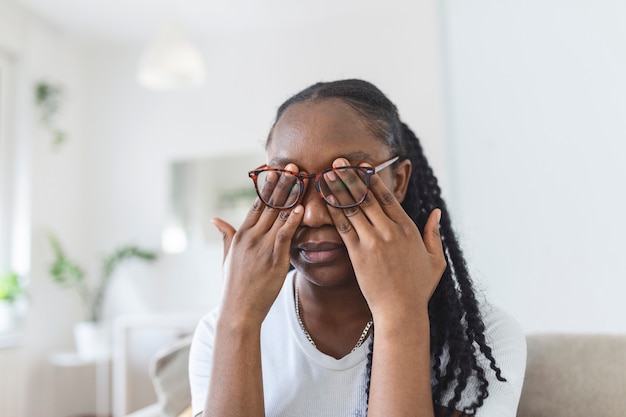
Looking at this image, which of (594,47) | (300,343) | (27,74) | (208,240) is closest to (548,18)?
(594,47)

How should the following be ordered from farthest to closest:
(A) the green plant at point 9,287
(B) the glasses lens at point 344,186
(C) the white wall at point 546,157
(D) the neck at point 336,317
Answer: (A) the green plant at point 9,287 < (C) the white wall at point 546,157 < (D) the neck at point 336,317 < (B) the glasses lens at point 344,186

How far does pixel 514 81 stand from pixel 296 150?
1.03 m

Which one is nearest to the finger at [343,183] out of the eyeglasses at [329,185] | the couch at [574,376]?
the eyeglasses at [329,185]

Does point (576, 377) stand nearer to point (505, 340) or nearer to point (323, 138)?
point (505, 340)

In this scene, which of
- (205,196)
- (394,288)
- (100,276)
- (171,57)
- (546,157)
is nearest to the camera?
(394,288)

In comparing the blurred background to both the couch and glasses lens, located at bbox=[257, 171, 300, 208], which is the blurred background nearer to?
glasses lens, located at bbox=[257, 171, 300, 208]

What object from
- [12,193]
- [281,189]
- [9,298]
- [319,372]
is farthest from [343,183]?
[12,193]

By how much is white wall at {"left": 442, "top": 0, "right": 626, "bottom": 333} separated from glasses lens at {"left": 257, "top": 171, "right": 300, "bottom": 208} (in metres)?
0.67

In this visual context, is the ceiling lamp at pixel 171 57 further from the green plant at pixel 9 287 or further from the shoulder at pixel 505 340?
the shoulder at pixel 505 340

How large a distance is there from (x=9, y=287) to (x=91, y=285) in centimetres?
94

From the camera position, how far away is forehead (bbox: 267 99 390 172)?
3.43 feet

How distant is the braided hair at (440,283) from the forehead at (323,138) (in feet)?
0.08

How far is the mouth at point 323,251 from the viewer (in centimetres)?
105

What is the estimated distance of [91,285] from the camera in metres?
4.40
